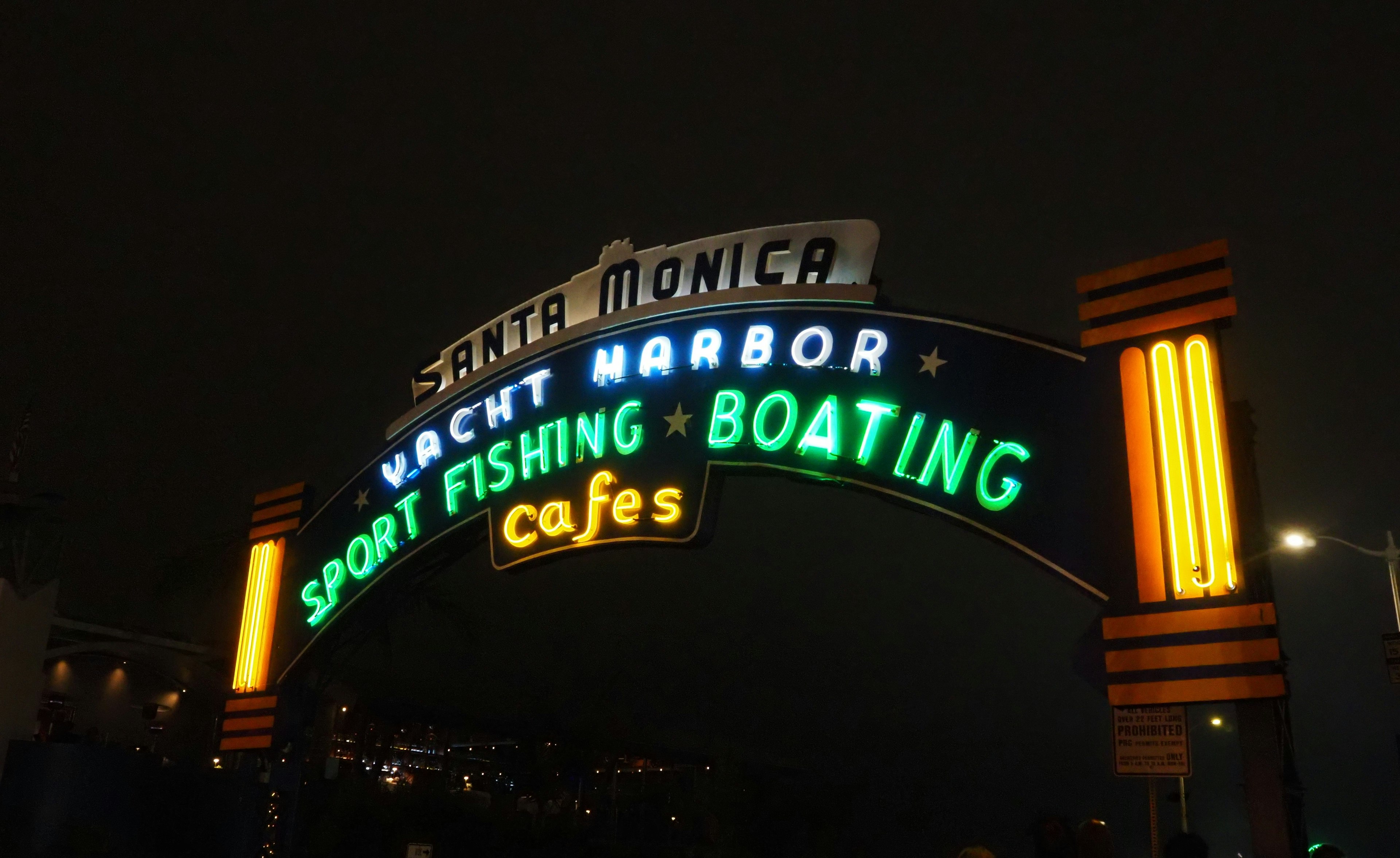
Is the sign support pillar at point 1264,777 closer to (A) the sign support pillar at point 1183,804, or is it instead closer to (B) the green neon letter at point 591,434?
(A) the sign support pillar at point 1183,804

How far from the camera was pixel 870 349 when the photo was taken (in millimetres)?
11203

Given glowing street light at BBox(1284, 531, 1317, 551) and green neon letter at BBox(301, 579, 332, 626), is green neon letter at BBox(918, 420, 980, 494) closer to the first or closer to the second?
glowing street light at BBox(1284, 531, 1317, 551)

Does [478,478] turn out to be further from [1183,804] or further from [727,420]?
[1183,804]

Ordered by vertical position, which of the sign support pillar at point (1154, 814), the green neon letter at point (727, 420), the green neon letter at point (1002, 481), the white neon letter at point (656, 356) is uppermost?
the white neon letter at point (656, 356)

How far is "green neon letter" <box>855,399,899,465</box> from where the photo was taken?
35.3ft

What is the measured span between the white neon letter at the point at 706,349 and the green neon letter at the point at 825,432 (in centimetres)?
153

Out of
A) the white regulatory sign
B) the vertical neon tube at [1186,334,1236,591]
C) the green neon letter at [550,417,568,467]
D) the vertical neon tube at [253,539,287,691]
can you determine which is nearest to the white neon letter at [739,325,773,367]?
the green neon letter at [550,417,568,467]

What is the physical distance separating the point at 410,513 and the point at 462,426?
1.30 meters

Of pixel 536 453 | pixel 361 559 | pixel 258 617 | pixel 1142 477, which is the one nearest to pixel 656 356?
pixel 536 453

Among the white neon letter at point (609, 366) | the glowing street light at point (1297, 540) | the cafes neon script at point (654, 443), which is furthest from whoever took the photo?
the glowing street light at point (1297, 540)

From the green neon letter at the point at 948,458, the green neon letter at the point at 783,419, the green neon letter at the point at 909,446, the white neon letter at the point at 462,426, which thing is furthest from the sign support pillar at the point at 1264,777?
the white neon letter at the point at 462,426

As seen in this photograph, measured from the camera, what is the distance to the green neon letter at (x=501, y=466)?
44.0ft

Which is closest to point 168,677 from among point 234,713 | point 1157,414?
point 234,713

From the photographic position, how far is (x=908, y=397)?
10750mm
